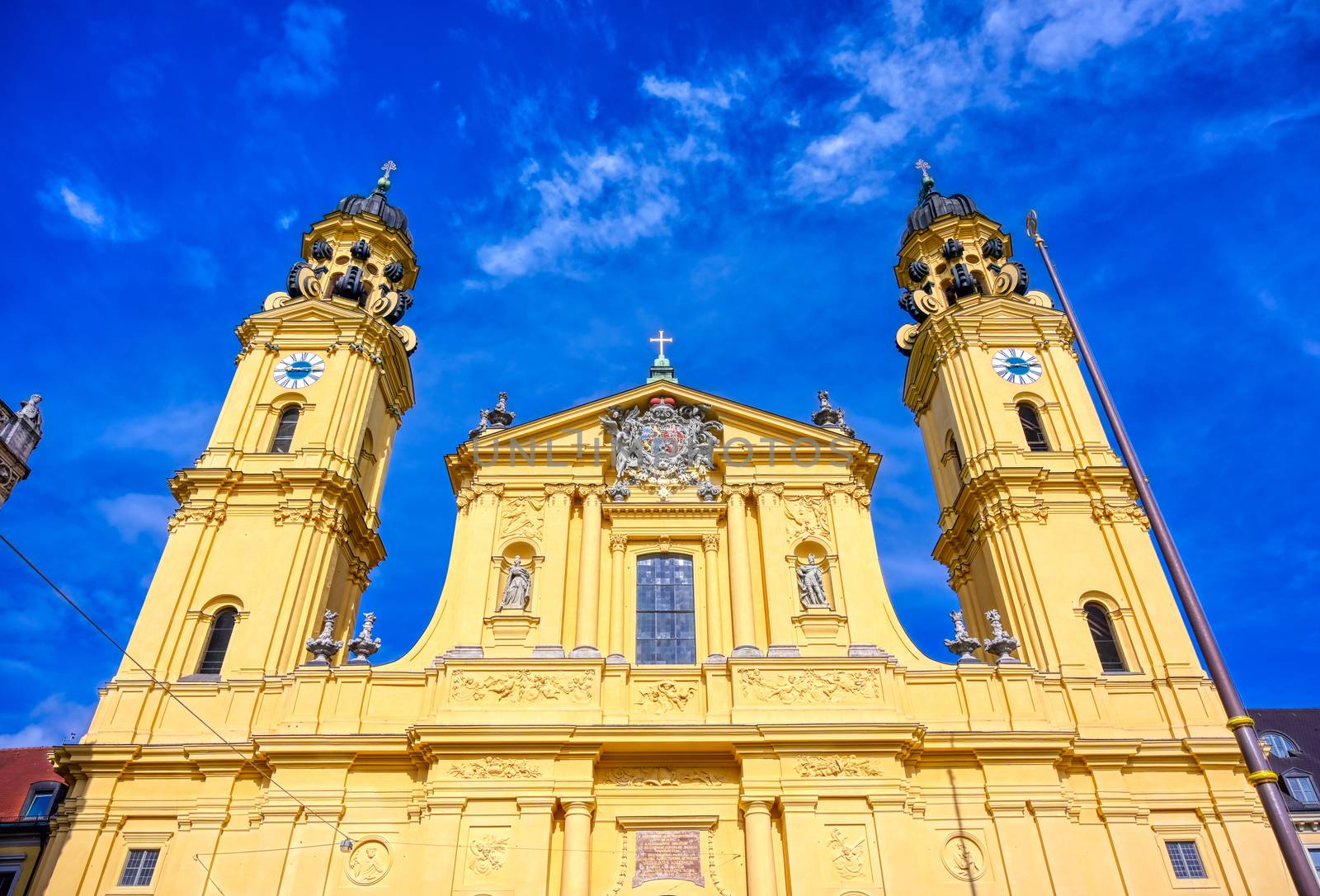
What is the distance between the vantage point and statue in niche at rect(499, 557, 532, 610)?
18.4 meters

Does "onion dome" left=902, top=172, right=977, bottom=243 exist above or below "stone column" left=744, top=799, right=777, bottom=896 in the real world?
above

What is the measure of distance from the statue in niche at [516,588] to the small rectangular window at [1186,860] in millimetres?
12174

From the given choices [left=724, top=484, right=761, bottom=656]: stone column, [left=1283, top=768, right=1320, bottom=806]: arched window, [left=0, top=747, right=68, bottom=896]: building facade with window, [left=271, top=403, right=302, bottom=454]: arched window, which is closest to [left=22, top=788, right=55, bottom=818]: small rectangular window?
[left=0, top=747, right=68, bottom=896]: building facade with window

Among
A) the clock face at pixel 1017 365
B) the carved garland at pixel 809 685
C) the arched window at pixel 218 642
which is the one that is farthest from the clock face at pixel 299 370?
the clock face at pixel 1017 365

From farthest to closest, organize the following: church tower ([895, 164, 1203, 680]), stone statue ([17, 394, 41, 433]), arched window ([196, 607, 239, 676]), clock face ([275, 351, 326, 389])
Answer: clock face ([275, 351, 326, 389])
church tower ([895, 164, 1203, 680])
arched window ([196, 607, 239, 676])
stone statue ([17, 394, 41, 433])

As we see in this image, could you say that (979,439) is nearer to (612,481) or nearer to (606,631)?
(612,481)

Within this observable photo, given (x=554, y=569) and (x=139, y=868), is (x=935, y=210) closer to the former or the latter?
(x=554, y=569)

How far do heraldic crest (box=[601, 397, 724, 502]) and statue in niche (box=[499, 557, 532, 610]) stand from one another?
8.64 ft

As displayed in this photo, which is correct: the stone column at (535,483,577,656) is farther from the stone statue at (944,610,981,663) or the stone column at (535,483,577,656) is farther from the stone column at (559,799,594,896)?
the stone statue at (944,610,981,663)

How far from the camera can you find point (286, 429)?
23.1 m

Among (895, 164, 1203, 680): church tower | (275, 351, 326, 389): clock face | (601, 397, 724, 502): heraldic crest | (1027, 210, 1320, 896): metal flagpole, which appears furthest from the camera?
(275, 351, 326, 389): clock face

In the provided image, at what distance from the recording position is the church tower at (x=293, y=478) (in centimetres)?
1923

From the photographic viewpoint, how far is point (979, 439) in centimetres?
2259

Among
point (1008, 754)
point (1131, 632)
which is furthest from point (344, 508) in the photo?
point (1131, 632)
